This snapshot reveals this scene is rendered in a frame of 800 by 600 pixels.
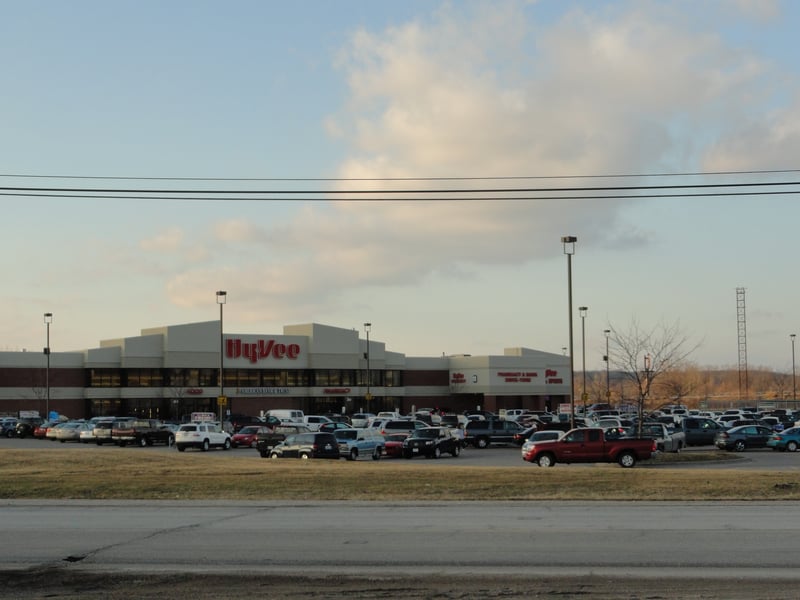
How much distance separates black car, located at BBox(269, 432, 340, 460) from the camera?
3953cm

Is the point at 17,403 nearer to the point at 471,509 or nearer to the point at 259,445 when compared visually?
the point at 259,445

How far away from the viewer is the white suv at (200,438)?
48844mm

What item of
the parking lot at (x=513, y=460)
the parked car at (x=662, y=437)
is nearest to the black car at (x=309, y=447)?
the parking lot at (x=513, y=460)

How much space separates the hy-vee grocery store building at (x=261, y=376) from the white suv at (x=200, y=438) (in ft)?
93.3

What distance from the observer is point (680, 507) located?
2000 cm

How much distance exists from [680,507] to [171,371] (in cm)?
6949

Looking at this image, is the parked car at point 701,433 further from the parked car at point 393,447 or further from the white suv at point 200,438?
the white suv at point 200,438

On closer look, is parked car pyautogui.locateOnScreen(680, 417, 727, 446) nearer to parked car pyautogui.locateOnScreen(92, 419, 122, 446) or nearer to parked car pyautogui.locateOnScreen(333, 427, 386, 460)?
parked car pyautogui.locateOnScreen(333, 427, 386, 460)

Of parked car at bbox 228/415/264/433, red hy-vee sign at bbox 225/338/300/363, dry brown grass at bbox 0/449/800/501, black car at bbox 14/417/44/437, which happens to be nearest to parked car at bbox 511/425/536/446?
parked car at bbox 228/415/264/433

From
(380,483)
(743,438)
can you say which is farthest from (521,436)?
(380,483)

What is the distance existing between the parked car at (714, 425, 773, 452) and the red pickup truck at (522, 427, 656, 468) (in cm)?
1335

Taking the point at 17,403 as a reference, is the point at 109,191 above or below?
above

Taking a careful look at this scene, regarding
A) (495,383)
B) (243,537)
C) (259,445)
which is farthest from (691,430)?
(495,383)

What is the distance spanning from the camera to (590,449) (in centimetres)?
3559
